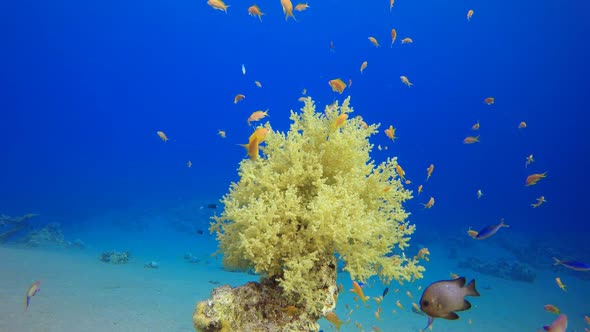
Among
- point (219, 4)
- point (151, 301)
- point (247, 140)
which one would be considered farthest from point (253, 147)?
point (151, 301)

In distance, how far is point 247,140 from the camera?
20.9 feet

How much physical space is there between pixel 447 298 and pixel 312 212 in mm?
1326

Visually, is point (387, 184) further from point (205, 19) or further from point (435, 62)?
point (205, 19)

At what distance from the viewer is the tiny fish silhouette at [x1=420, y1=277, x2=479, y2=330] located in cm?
251

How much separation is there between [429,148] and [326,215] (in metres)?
109

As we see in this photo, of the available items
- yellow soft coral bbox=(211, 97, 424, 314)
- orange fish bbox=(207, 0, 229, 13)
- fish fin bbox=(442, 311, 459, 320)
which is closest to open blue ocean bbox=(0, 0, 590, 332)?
orange fish bbox=(207, 0, 229, 13)

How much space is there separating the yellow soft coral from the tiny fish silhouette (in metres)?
0.68

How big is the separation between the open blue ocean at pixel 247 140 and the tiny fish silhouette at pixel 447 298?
2.54 metres

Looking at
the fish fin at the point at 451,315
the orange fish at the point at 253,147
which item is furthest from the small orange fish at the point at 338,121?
the fish fin at the point at 451,315

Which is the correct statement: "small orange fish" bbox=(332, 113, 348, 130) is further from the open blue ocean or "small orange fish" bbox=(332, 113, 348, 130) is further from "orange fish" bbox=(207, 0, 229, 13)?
"orange fish" bbox=(207, 0, 229, 13)

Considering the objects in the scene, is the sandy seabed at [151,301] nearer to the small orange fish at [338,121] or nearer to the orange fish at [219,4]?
the small orange fish at [338,121]

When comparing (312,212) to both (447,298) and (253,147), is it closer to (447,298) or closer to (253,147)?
(253,147)

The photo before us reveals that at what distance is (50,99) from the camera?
137000 millimetres

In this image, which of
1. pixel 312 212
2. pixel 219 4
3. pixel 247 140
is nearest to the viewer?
pixel 312 212
